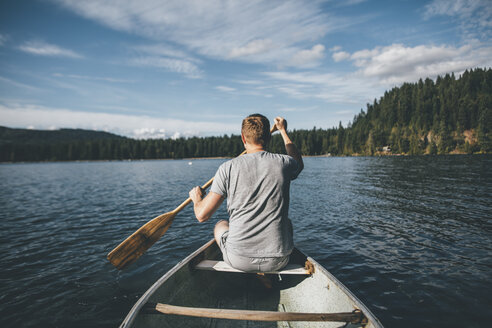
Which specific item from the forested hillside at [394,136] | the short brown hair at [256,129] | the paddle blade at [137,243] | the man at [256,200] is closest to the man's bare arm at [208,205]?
the man at [256,200]

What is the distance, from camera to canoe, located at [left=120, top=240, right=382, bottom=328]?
3016 mm

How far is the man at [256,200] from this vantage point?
330cm

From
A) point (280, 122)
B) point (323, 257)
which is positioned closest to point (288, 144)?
point (280, 122)

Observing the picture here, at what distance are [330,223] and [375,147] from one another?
131383mm

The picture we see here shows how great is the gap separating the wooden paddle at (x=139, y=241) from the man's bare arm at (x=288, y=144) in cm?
30

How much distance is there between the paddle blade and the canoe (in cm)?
129

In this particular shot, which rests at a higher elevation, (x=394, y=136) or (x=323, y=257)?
(x=394, y=136)

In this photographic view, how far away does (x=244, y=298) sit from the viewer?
4648 millimetres

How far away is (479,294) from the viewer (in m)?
5.82

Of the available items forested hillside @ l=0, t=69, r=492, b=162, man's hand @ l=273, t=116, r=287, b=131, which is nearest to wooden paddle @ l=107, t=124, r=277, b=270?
man's hand @ l=273, t=116, r=287, b=131

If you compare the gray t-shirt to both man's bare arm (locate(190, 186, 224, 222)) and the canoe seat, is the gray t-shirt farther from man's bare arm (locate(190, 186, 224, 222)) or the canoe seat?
the canoe seat

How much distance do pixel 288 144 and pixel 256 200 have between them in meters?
1.47

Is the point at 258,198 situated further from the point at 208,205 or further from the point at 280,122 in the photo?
the point at 280,122

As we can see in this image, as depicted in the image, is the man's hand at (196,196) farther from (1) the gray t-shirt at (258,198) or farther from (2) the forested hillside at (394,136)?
(2) the forested hillside at (394,136)
